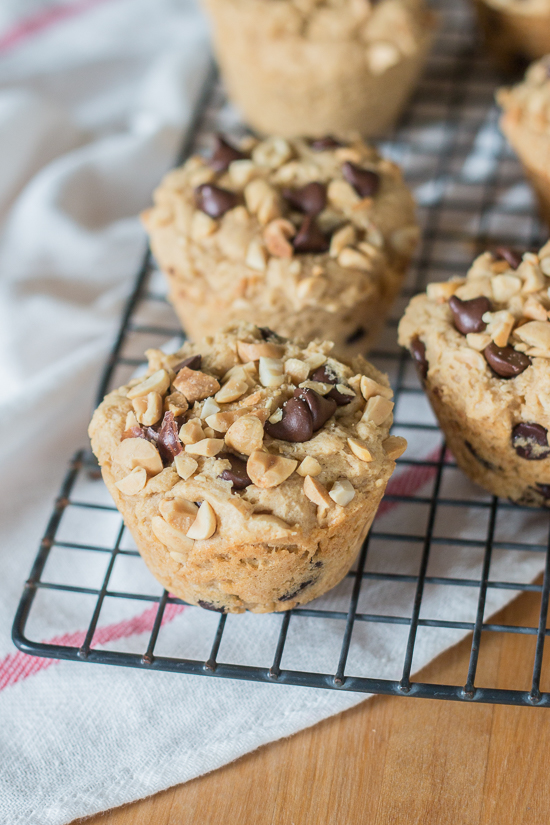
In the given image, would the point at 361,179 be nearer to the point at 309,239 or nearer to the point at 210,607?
the point at 309,239

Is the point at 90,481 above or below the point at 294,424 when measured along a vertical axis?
below

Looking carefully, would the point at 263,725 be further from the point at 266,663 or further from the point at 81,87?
the point at 81,87

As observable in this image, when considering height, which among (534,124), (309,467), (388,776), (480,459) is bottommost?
(388,776)

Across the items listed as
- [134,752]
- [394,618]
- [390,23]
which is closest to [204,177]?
[390,23]

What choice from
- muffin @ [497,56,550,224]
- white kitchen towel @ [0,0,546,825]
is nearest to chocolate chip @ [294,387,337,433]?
white kitchen towel @ [0,0,546,825]

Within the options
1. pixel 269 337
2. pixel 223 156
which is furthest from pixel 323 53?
pixel 269 337

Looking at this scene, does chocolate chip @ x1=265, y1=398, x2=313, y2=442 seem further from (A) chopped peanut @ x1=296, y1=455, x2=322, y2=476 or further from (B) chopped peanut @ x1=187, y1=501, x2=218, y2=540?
(B) chopped peanut @ x1=187, y1=501, x2=218, y2=540

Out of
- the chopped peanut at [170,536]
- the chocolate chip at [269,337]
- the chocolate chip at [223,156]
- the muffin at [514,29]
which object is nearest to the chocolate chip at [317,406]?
the chocolate chip at [269,337]
